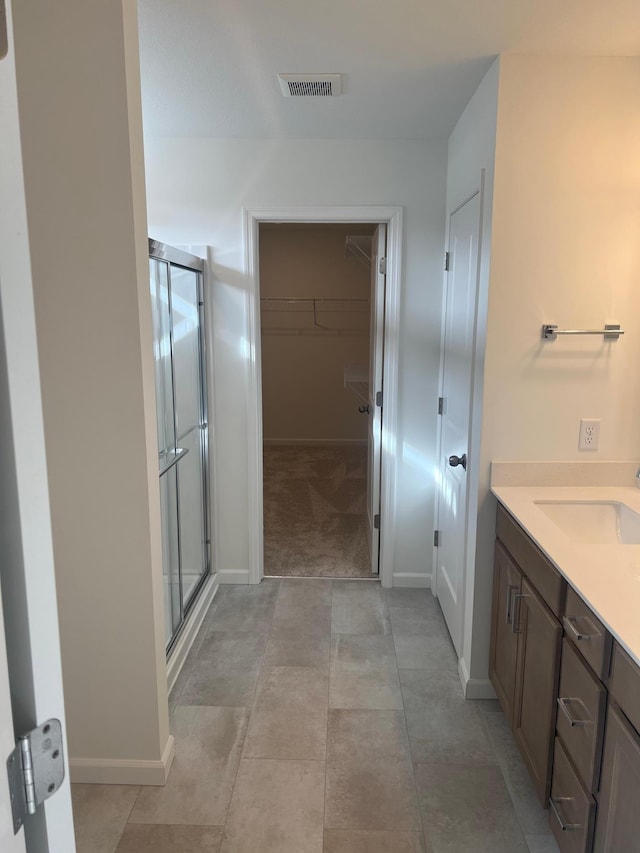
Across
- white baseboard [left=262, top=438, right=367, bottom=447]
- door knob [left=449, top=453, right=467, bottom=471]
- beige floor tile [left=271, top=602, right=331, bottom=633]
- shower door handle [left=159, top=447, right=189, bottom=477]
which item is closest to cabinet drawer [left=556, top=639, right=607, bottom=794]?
door knob [left=449, top=453, right=467, bottom=471]

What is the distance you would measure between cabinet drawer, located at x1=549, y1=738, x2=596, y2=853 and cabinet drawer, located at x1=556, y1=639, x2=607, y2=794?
0.04 meters

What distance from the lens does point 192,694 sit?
8.29ft

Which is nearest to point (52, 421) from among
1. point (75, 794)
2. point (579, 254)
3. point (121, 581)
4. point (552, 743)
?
point (121, 581)

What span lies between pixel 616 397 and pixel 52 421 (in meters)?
1.98

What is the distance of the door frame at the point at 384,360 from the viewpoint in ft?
10.4

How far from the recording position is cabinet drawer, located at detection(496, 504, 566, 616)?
5.56 ft

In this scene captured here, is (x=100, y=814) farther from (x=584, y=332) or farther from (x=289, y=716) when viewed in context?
(x=584, y=332)

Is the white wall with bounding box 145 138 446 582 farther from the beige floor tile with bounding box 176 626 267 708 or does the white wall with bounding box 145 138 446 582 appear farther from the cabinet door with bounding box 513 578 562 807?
the cabinet door with bounding box 513 578 562 807

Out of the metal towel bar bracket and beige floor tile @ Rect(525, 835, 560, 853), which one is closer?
beige floor tile @ Rect(525, 835, 560, 853)

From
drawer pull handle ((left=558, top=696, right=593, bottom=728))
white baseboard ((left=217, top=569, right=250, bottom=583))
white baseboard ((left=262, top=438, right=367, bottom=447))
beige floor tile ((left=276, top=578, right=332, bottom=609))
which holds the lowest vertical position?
beige floor tile ((left=276, top=578, right=332, bottom=609))

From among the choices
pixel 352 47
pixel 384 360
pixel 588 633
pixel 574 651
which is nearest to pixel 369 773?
pixel 574 651

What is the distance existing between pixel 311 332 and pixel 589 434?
4629mm

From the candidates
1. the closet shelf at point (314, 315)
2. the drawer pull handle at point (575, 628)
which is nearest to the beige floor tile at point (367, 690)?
the drawer pull handle at point (575, 628)

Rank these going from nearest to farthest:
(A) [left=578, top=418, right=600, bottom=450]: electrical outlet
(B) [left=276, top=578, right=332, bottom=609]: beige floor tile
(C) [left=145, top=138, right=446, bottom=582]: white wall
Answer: (A) [left=578, top=418, right=600, bottom=450]: electrical outlet
(C) [left=145, top=138, right=446, bottom=582]: white wall
(B) [left=276, top=578, right=332, bottom=609]: beige floor tile
